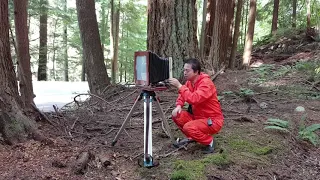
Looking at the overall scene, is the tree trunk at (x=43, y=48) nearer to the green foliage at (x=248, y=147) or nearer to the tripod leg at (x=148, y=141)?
the green foliage at (x=248, y=147)

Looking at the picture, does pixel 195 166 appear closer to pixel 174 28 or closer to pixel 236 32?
pixel 174 28

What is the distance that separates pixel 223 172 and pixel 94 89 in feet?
18.0

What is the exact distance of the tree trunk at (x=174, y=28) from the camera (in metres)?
6.45

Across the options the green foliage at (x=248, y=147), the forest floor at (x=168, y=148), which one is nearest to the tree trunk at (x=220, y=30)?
the forest floor at (x=168, y=148)

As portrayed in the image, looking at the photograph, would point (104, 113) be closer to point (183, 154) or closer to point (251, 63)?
point (183, 154)

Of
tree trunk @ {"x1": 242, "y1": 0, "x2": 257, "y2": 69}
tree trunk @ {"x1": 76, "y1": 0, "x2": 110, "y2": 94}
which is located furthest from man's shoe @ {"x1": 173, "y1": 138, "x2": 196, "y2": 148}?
tree trunk @ {"x1": 242, "y1": 0, "x2": 257, "y2": 69}

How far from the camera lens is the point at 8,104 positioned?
3.49m

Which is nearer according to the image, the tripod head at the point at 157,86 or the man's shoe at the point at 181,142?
the tripod head at the point at 157,86

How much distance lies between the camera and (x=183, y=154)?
3.99 meters

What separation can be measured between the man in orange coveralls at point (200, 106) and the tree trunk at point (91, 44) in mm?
4604

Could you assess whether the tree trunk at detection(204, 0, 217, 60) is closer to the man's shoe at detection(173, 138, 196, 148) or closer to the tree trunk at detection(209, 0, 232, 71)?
the tree trunk at detection(209, 0, 232, 71)

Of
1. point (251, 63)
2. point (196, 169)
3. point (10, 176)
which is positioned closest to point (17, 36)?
point (10, 176)

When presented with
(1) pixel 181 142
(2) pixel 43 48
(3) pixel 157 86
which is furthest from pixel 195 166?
(2) pixel 43 48

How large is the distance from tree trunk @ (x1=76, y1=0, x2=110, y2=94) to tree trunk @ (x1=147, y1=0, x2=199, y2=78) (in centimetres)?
230
